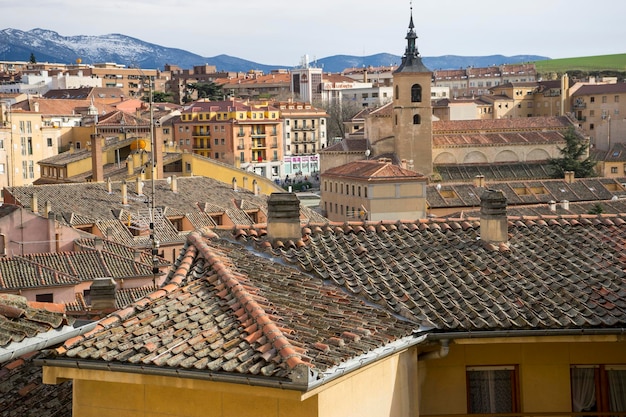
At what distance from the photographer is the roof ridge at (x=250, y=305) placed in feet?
20.4

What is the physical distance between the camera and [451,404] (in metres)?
8.06

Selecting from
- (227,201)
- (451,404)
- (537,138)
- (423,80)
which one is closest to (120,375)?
(451,404)

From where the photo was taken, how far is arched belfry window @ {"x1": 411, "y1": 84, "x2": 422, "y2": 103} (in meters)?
75.0

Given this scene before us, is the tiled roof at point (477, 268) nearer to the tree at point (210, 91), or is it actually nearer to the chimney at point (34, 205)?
the chimney at point (34, 205)

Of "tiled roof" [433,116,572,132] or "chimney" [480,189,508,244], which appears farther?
"tiled roof" [433,116,572,132]

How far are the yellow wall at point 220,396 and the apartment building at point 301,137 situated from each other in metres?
81.7

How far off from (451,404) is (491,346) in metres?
0.51

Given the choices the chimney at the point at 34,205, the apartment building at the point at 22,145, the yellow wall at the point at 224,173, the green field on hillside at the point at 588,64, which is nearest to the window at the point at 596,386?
the chimney at the point at 34,205

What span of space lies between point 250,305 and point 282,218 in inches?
98.0

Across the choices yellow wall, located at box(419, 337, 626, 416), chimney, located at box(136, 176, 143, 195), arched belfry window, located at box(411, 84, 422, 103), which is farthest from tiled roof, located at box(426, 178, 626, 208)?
yellow wall, located at box(419, 337, 626, 416)

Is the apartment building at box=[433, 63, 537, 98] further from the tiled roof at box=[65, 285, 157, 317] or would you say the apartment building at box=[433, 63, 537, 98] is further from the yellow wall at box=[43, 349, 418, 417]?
the yellow wall at box=[43, 349, 418, 417]

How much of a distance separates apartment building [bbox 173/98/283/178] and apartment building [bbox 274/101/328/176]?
13.5 ft

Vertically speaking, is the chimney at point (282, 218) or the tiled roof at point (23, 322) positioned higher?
the chimney at point (282, 218)

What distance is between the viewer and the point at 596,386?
26.9 feet
